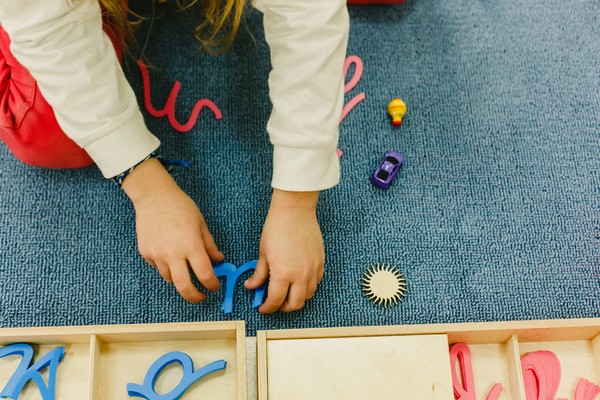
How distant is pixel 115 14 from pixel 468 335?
63cm

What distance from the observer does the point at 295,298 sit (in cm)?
80

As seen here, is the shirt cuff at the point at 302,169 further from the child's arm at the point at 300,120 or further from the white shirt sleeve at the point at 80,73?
the white shirt sleeve at the point at 80,73

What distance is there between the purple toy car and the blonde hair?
287mm

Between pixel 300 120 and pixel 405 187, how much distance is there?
0.94 feet

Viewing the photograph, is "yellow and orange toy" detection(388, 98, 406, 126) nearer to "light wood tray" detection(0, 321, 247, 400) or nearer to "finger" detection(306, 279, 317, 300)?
"finger" detection(306, 279, 317, 300)

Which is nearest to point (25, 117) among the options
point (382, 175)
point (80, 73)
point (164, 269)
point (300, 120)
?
point (80, 73)

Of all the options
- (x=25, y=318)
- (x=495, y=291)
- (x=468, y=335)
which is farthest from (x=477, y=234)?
(x=25, y=318)

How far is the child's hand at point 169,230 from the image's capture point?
763mm

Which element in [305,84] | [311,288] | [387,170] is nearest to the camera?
[305,84]

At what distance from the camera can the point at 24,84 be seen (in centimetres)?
83

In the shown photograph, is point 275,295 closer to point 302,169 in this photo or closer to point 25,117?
point 302,169

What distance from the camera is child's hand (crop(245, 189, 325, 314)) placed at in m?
0.76

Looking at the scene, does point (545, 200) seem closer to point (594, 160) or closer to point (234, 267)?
point (594, 160)

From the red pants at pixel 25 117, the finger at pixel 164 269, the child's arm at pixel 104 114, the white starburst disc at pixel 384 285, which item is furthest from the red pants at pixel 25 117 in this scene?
the white starburst disc at pixel 384 285
